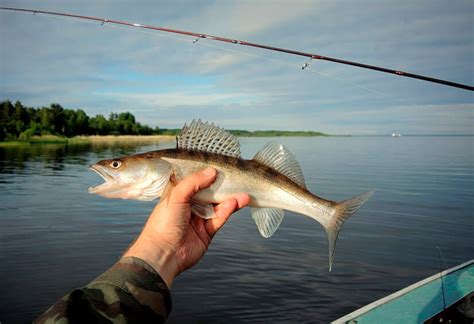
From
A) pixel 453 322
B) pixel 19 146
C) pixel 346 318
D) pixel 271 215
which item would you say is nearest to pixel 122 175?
pixel 271 215

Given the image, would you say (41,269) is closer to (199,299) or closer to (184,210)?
(199,299)

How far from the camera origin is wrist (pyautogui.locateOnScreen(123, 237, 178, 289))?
2.85 m

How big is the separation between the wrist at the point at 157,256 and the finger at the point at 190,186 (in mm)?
397

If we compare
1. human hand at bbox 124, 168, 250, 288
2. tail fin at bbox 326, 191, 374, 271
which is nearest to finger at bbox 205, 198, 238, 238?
human hand at bbox 124, 168, 250, 288

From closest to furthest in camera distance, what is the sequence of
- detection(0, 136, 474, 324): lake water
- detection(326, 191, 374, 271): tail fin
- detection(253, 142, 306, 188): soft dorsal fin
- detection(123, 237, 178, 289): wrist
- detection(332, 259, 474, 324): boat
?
1. detection(123, 237, 178, 289): wrist
2. detection(326, 191, 374, 271): tail fin
3. detection(253, 142, 306, 188): soft dorsal fin
4. detection(332, 259, 474, 324): boat
5. detection(0, 136, 474, 324): lake water

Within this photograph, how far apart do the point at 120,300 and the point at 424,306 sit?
5.75 metres

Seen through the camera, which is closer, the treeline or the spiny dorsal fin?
the spiny dorsal fin

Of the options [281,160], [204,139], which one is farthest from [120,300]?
[281,160]

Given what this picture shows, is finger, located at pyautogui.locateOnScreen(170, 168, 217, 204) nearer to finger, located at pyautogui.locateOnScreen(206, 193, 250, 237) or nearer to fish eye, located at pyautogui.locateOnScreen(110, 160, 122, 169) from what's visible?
finger, located at pyautogui.locateOnScreen(206, 193, 250, 237)

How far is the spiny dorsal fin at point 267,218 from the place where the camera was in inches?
148

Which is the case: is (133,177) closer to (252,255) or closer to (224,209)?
(224,209)

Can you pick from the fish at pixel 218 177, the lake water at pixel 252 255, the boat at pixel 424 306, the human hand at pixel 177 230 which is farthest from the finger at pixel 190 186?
the lake water at pixel 252 255

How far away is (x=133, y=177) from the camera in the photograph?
3.51 m

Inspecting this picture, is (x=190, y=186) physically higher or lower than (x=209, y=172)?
lower
